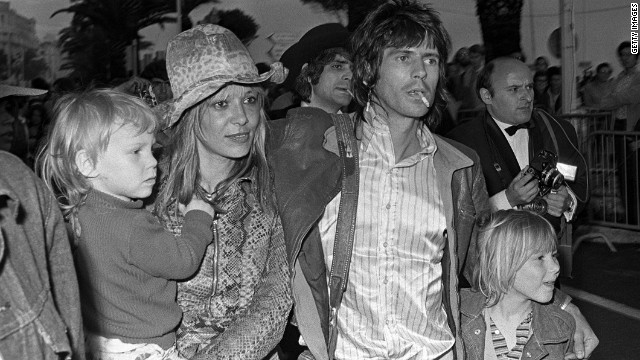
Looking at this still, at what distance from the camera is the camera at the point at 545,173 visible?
4.48 meters

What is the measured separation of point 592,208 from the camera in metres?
12.1

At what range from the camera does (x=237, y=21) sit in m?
14.9

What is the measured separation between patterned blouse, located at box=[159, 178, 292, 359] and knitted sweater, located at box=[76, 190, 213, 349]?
12 centimetres

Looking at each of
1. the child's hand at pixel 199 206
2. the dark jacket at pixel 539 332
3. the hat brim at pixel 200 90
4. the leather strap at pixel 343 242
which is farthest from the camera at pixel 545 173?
the child's hand at pixel 199 206

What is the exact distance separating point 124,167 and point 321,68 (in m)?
2.85

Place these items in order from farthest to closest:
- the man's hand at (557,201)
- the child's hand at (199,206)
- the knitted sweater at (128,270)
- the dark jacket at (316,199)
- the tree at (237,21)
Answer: the tree at (237,21) < the man's hand at (557,201) < the dark jacket at (316,199) < the child's hand at (199,206) < the knitted sweater at (128,270)

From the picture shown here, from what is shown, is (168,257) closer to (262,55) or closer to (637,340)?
(637,340)

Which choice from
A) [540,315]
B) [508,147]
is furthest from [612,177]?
[540,315]

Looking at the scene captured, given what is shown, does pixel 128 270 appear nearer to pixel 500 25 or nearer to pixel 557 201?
pixel 557 201

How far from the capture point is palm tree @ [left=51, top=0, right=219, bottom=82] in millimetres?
14453

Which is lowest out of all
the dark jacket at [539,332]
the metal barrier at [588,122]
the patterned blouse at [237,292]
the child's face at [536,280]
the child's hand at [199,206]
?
the metal barrier at [588,122]

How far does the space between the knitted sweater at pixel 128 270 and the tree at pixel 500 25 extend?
1328 cm

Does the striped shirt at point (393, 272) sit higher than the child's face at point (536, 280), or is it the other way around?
the striped shirt at point (393, 272)

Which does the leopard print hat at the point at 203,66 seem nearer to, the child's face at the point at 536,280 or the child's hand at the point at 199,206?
the child's hand at the point at 199,206
